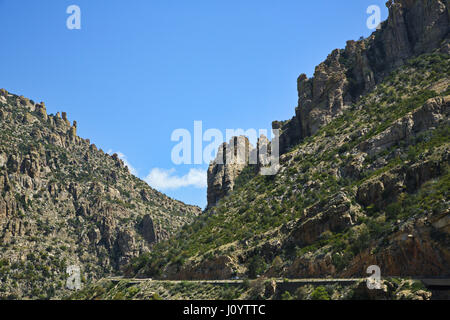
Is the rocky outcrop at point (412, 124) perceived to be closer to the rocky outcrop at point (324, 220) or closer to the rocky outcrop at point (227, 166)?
the rocky outcrop at point (324, 220)

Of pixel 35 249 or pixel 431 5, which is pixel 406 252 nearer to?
pixel 431 5

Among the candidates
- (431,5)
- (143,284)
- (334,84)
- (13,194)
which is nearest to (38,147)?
(13,194)

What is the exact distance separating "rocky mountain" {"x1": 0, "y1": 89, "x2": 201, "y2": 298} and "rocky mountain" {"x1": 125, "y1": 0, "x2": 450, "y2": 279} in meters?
36.5

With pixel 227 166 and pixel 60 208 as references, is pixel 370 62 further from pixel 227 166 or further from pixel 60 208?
pixel 60 208

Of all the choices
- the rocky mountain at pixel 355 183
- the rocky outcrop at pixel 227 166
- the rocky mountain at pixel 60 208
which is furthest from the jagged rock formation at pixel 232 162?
the rocky mountain at pixel 60 208

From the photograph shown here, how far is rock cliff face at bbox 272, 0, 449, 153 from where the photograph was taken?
72688 mm

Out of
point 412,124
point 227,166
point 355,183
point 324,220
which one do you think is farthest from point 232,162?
point 324,220

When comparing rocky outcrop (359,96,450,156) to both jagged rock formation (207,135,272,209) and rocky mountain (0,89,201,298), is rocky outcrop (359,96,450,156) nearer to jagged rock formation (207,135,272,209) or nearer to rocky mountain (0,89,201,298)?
jagged rock formation (207,135,272,209)

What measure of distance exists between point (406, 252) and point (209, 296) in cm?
2307

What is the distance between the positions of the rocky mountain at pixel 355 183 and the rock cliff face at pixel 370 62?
0.23 m

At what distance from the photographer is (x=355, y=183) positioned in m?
52.5

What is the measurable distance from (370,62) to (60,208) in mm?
96100

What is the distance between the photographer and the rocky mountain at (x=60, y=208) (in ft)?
330

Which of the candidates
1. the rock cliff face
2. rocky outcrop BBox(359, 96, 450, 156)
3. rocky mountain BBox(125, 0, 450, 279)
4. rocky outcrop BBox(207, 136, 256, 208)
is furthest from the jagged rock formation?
rocky outcrop BBox(359, 96, 450, 156)
